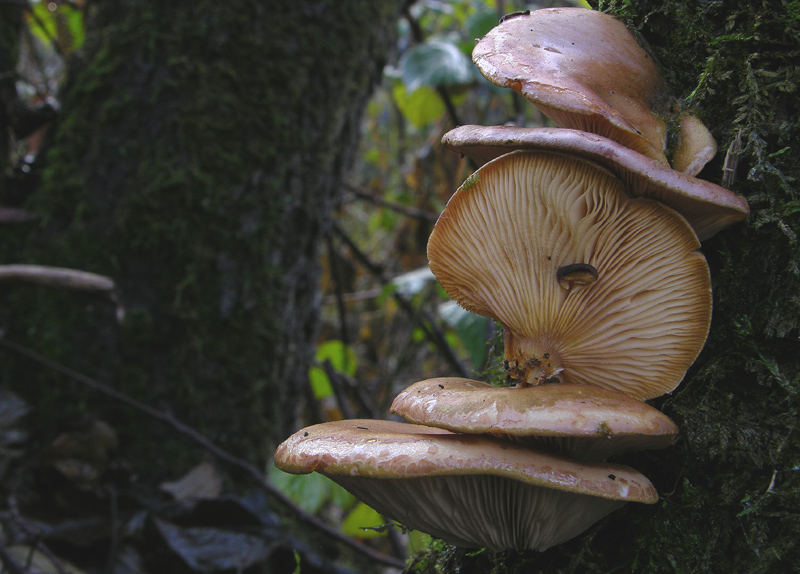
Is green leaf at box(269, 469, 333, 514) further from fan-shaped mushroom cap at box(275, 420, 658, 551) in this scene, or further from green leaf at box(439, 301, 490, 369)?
fan-shaped mushroom cap at box(275, 420, 658, 551)

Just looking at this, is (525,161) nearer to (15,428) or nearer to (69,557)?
(69,557)

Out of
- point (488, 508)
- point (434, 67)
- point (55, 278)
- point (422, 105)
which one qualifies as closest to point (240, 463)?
point (55, 278)

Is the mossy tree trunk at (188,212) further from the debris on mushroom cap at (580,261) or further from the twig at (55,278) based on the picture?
the debris on mushroom cap at (580,261)

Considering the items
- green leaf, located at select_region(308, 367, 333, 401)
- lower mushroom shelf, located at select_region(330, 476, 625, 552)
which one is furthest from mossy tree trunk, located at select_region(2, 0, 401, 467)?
lower mushroom shelf, located at select_region(330, 476, 625, 552)

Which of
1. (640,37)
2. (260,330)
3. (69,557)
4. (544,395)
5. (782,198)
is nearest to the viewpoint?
(544,395)

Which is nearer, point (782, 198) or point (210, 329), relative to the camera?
point (782, 198)

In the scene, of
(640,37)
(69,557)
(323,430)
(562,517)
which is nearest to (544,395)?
(562,517)

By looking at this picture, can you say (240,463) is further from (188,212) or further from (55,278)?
(188,212)
